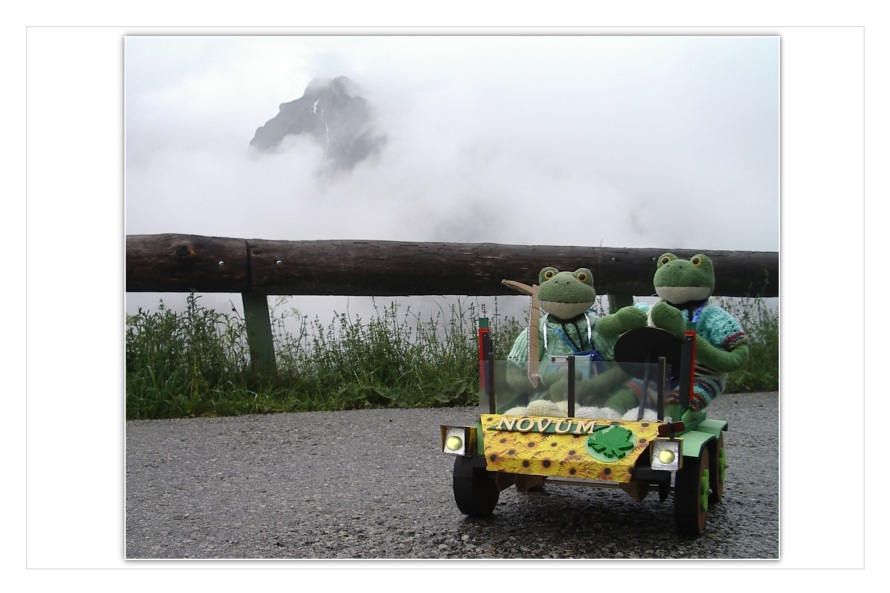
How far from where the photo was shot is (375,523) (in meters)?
3.60

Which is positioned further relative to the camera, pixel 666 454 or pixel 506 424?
pixel 506 424

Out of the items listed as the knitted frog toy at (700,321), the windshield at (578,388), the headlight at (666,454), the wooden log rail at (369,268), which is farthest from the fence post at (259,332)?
the headlight at (666,454)

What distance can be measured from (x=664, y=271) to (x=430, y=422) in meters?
2.40

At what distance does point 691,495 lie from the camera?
3242 mm

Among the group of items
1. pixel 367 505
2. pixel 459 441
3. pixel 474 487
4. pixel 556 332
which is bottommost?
pixel 367 505

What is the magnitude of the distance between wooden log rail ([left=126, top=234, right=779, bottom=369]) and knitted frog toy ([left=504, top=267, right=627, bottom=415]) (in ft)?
6.30

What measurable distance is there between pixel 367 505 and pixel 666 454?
1427 mm

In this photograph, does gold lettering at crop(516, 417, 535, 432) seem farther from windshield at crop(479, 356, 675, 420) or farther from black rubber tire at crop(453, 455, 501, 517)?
black rubber tire at crop(453, 455, 501, 517)

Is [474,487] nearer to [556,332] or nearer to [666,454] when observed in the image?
[556,332]

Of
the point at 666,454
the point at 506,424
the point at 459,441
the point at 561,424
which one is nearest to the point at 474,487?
the point at 459,441

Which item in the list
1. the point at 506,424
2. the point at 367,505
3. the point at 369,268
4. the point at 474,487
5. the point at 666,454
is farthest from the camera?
the point at 369,268

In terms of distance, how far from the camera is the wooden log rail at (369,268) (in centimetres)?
560
